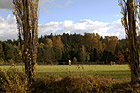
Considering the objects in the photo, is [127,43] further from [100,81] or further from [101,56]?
[101,56]

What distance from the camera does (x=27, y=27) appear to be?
8898 millimetres

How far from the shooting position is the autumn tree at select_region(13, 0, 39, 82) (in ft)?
28.7

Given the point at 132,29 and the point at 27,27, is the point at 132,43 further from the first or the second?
the point at 27,27

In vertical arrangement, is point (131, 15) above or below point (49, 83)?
above

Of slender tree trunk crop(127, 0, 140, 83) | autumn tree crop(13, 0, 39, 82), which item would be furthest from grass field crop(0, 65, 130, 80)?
slender tree trunk crop(127, 0, 140, 83)

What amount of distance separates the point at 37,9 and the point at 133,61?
5311 millimetres

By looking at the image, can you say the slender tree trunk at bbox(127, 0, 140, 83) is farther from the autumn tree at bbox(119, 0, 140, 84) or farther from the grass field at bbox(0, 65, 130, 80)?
the grass field at bbox(0, 65, 130, 80)

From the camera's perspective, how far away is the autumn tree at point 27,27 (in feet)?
28.7

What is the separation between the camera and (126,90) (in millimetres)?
6258

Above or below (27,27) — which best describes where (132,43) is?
below

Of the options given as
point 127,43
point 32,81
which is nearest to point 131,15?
point 127,43

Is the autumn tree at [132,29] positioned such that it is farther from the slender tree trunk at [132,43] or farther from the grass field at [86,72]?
the grass field at [86,72]

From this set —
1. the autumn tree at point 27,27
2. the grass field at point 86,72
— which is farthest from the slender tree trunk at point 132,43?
the autumn tree at point 27,27

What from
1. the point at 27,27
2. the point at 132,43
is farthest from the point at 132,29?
the point at 27,27
